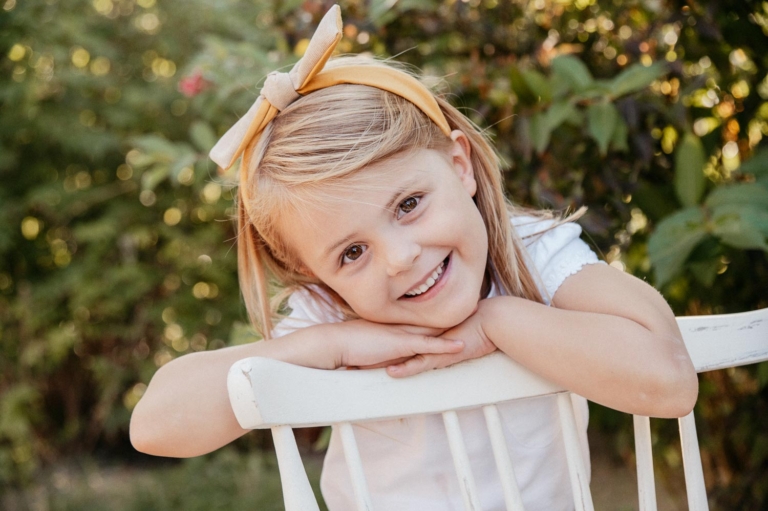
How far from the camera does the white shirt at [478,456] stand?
3.86ft

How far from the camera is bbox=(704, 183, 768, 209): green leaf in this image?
1287 millimetres

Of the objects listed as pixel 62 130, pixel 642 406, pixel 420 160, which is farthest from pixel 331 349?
pixel 62 130

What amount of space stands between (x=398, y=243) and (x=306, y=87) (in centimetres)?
28

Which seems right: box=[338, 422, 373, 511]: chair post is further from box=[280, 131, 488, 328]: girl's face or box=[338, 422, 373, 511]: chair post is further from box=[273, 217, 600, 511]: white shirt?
box=[273, 217, 600, 511]: white shirt

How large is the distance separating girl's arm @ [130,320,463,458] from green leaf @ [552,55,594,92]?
68cm

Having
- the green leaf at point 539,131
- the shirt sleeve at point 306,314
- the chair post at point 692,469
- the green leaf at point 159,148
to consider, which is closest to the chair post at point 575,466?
the chair post at point 692,469

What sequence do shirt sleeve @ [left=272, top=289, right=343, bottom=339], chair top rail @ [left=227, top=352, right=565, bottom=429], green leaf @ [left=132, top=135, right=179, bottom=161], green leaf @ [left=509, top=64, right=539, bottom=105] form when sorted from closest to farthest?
chair top rail @ [left=227, top=352, right=565, bottom=429]
shirt sleeve @ [left=272, top=289, right=343, bottom=339]
green leaf @ [left=509, top=64, right=539, bottom=105]
green leaf @ [left=132, top=135, right=179, bottom=161]

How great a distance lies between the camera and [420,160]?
104cm

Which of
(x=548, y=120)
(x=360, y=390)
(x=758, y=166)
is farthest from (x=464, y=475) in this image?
(x=758, y=166)

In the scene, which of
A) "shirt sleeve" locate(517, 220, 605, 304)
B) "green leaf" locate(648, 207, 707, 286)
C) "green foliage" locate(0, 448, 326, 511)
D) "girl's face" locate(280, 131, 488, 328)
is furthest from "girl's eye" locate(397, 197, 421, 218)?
"green foliage" locate(0, 448, 326, 511)

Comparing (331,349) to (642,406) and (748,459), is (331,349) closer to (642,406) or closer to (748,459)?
(642,406)

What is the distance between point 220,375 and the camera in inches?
39.1

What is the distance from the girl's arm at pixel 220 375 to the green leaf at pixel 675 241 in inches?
20.3

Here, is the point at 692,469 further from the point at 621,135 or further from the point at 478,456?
the point at 621,135
